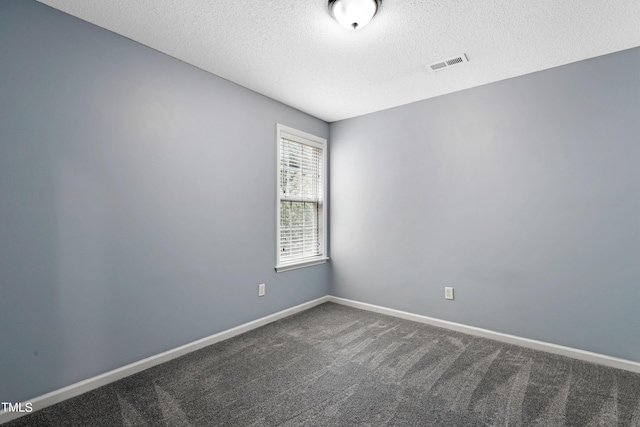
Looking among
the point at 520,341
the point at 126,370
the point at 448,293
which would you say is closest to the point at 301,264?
the point at 448,293

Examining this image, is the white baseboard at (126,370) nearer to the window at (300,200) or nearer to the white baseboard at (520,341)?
the window at (300,200)

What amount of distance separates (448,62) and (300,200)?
85.8 inches

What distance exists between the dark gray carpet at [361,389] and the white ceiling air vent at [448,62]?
2541mm

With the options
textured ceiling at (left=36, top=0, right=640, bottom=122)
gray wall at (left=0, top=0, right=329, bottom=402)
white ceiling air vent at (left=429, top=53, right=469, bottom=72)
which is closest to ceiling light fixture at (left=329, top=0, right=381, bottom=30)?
textured ceiling at (left=36, top=0, right=640, bottom=122)

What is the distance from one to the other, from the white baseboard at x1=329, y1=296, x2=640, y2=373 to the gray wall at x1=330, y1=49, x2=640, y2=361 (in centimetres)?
5

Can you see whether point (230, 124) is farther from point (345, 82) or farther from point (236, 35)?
point (345, 82)

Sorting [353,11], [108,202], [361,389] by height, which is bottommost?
[361,389]

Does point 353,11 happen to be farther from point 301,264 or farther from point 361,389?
point 301,264

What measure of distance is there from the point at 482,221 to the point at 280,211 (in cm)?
218

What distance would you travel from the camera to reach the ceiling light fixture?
178 cm

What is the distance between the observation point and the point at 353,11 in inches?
71.5

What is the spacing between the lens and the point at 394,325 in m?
3.23

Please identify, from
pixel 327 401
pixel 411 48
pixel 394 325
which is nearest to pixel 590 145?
pixel 411 48

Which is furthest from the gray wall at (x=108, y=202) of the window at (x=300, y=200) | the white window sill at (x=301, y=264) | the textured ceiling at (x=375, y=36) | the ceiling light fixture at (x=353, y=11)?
the ceiling light fixture at (x=353, y=11)
